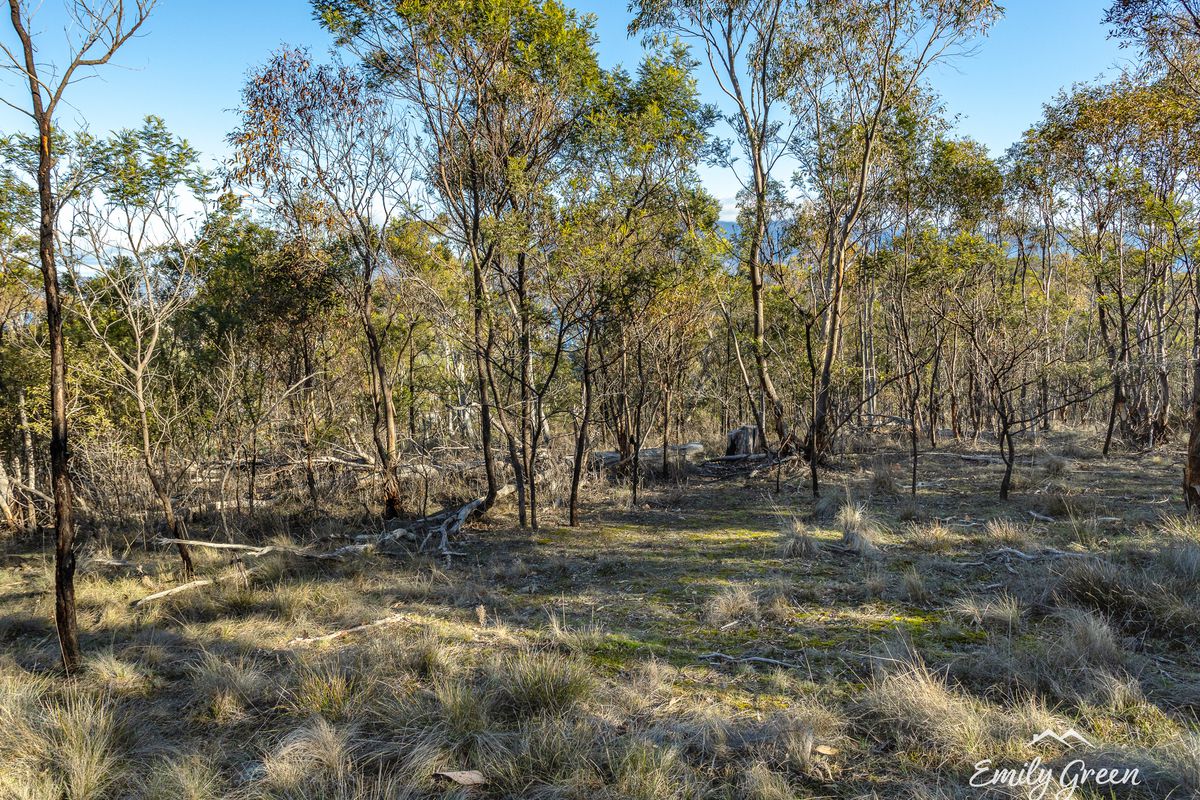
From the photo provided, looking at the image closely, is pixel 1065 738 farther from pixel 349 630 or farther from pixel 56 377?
pixel 56 377

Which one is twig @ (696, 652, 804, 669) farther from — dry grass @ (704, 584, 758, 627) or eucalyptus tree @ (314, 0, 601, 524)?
eucalyptus tree @ (314, 0, 601, 524)

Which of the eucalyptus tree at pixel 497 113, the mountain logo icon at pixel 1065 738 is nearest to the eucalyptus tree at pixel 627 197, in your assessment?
the eucalyptus tree at pixel 497 113

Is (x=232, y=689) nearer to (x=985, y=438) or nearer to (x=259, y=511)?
(x=259, y=511)

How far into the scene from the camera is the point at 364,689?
3766 millimetres

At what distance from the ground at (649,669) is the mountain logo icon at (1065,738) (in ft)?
0.14

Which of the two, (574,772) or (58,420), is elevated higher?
(58,420)

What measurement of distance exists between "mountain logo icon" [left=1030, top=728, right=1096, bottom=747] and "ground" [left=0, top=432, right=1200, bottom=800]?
4 centimetres

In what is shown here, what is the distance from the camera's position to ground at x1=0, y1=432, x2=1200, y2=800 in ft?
9.41

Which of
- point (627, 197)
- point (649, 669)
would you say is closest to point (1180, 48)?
point (627, 197)

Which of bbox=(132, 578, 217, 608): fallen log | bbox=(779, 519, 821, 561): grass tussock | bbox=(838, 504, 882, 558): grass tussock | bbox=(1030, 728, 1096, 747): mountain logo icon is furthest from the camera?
bbox=(779, 519, 821, 561): grass tussock

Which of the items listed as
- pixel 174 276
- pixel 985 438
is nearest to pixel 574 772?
pixel 174 276

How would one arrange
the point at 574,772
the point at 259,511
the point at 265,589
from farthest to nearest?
the point at 259,511 < the point at 265,589 < the point at 574,772

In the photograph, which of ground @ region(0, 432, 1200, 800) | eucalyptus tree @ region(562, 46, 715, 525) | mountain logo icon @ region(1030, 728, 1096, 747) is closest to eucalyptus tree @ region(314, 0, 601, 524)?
eucalyptus tree @ region(562, 46, 715, 525)

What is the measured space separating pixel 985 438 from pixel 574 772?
57.8 ft
